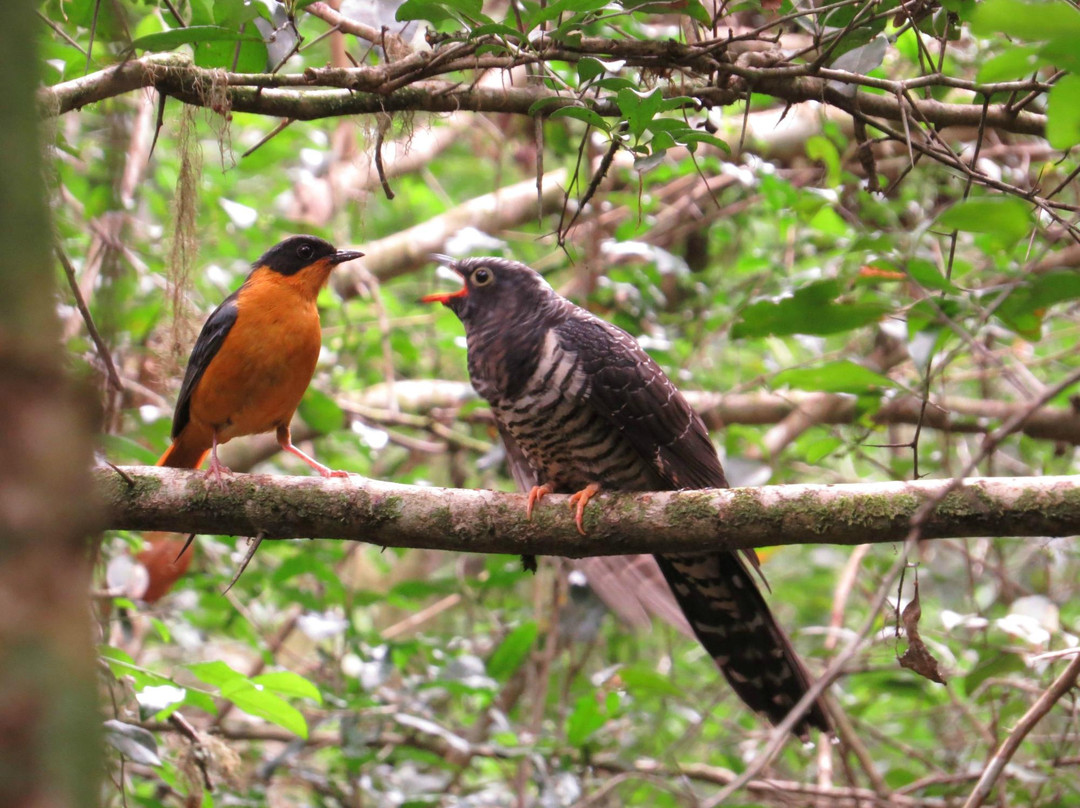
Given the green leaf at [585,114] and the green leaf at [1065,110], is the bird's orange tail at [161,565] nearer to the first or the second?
the green leaf at [585,114]

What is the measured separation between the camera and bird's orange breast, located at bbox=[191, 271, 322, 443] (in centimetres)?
344

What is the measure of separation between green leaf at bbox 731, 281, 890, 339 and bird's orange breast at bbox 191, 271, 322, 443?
1.75m

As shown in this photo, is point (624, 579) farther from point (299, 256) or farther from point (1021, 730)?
point (299, 256)

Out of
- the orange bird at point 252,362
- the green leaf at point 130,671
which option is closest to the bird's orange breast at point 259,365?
the orange bird at point 252,362

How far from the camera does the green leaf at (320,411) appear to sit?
441 centimetres

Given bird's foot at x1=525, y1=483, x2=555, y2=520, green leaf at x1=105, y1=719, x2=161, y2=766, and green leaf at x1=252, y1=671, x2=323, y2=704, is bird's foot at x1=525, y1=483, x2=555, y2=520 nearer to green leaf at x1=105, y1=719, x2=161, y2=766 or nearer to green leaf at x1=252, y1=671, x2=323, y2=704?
green leaf at x1=252, y1=671, x2=323, y2=704

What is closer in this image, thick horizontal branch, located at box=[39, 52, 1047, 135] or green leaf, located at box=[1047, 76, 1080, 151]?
green leaf, located at box=[1047, 76, 1080, 151]

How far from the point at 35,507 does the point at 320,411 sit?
12.5 feet

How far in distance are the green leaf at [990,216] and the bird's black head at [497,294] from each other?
187 cm

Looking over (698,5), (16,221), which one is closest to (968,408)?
(698,5)

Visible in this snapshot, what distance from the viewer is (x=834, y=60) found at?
282 cm

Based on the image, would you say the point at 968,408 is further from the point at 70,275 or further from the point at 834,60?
the point at 70,275

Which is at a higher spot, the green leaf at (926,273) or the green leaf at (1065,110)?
the green leaf at (1065,110)

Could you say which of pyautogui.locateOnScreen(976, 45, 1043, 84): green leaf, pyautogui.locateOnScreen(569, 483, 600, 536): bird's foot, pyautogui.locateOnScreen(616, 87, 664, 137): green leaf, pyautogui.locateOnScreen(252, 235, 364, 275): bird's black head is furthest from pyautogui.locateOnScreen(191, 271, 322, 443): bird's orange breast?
pyautogui.locateOnScreen(976, 45, 1043, 84): green leaf
